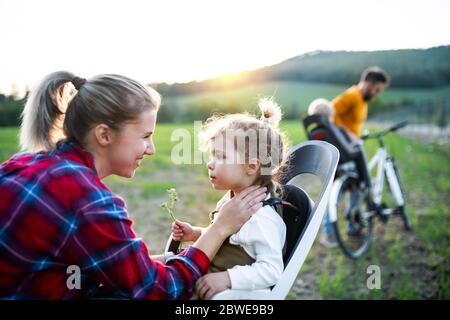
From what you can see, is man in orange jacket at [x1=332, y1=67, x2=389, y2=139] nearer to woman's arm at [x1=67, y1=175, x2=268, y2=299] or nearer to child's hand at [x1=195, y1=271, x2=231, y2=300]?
child's hand at [x1=195, y1=271, x2=231, y2=300]

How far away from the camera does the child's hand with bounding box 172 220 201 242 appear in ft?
6.07

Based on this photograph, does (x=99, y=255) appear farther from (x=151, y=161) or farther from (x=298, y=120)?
(x=298, y=120)

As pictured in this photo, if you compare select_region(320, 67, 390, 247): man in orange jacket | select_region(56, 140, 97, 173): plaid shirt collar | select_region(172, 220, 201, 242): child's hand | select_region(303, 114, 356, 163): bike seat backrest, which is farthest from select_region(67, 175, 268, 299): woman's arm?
select_region(320, 67, 390, 247): man in orange jacket

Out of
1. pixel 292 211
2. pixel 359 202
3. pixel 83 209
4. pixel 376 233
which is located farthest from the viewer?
pixel 376 233

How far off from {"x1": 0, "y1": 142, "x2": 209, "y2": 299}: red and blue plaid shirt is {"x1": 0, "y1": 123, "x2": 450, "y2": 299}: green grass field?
36.6 inches

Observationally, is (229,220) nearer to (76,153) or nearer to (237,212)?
(237,212)

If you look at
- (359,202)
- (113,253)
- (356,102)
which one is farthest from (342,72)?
(113,253)

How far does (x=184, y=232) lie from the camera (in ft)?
6.09

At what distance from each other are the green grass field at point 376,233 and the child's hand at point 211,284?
2.51ft

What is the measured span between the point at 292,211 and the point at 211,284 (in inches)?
18.4

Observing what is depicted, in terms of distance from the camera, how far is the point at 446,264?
404 cm

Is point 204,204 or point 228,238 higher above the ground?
point 228,238

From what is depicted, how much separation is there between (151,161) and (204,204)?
3732 millimetres
